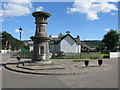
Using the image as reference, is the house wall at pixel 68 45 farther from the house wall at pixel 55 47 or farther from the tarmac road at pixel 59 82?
the tarmac road at pixel 59 82

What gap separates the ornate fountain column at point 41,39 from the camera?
18.1 metres

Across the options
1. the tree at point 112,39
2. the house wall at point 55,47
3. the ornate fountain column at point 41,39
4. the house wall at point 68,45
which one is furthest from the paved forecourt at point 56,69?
the tree at point 112,39

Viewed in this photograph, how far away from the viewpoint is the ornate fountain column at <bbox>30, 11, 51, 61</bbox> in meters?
18.1

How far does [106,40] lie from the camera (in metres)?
62.7

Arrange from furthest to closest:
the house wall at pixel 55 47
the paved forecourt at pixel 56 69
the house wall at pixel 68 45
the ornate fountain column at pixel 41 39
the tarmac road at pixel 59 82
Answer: the house wall at pixel 55 47 → the house wall at pixel 68 45 → the ornate fountain column at pixel 41 39 → the paved forecourt at pixel 56 69 → the tarmac road at pixel 59 82

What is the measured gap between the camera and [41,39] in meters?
18.1

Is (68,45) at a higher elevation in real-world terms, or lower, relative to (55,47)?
higher

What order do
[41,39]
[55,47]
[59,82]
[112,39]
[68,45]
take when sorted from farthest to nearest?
[112,39], [55,47], [68,45], [41,39], [59,82]

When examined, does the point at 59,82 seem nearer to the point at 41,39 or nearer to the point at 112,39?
the point at 41,39

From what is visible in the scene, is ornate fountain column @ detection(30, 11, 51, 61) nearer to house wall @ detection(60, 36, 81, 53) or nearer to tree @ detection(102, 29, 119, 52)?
house wall @ detection(60, 36, 81, 53)

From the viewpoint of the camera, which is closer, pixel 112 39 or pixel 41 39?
pixel 41 39

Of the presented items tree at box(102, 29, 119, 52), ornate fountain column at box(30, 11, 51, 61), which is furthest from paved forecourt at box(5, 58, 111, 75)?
tree at box(102, 29, 119, 52)

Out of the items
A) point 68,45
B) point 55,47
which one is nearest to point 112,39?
point 68,45

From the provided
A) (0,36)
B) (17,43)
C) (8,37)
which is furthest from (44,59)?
(17,43)
